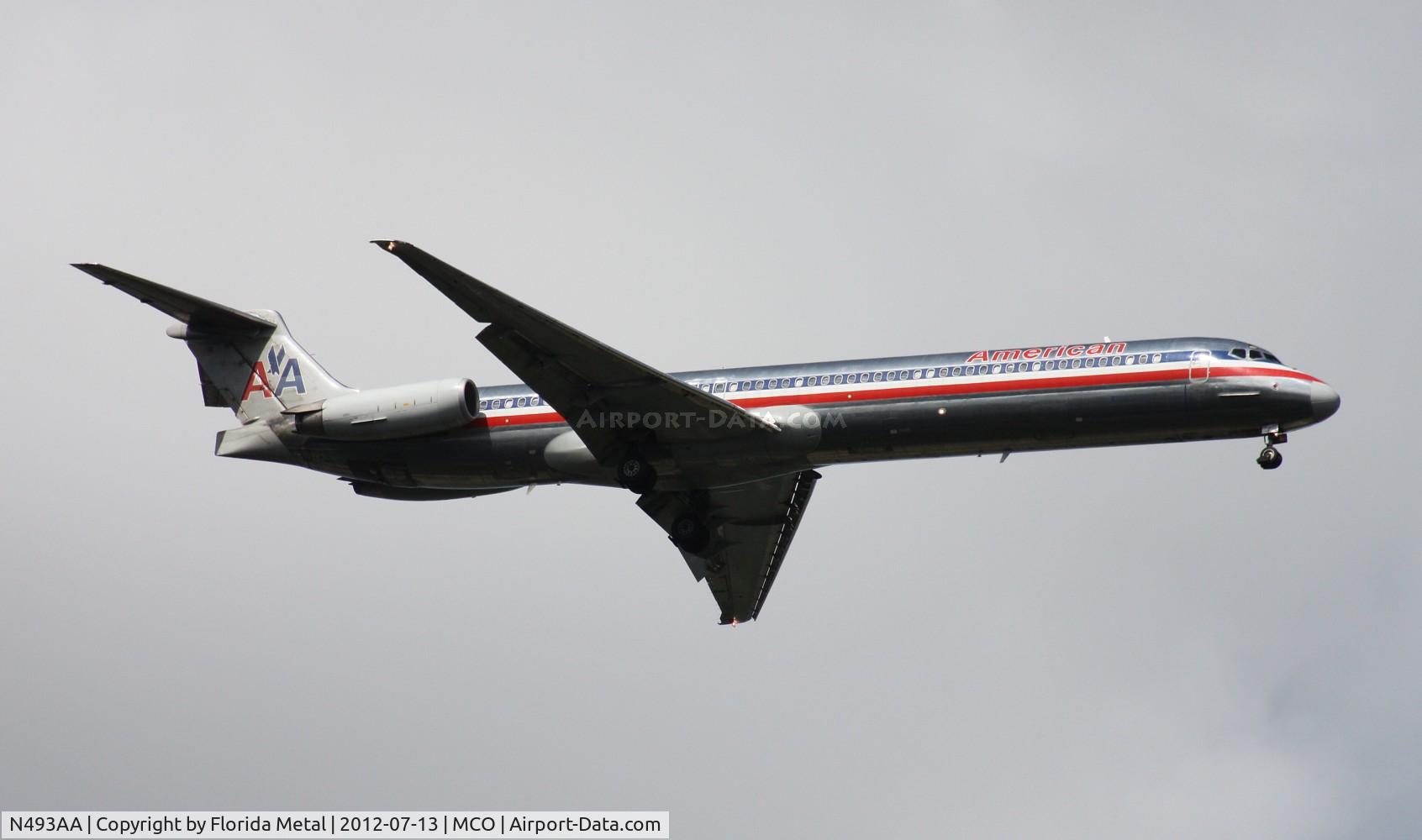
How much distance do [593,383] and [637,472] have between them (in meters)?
1.86

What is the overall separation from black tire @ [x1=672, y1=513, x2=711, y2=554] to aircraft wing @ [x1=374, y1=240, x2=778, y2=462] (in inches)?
140

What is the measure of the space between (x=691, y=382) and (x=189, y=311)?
33.7 feet

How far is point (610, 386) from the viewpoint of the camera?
2873 cm

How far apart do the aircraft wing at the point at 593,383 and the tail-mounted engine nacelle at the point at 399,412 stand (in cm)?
166

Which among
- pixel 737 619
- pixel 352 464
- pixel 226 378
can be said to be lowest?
pixel 737 619

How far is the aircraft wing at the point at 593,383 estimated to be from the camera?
90.2ft

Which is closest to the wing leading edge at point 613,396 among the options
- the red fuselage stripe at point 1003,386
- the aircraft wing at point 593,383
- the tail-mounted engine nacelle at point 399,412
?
the aircraft wing at point 593,383

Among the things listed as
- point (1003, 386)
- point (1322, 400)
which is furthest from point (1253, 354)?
point (1003, 386)

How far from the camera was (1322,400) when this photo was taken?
2653 centimetres

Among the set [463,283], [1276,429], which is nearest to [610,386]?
[463,283]

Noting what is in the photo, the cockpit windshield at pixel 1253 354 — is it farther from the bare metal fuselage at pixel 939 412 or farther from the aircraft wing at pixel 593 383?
the aircraft wing at pixel 593 383

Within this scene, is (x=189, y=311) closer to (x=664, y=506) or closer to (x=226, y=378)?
(x=226, y=378)

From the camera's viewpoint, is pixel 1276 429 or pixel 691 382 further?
pixel 691 382
